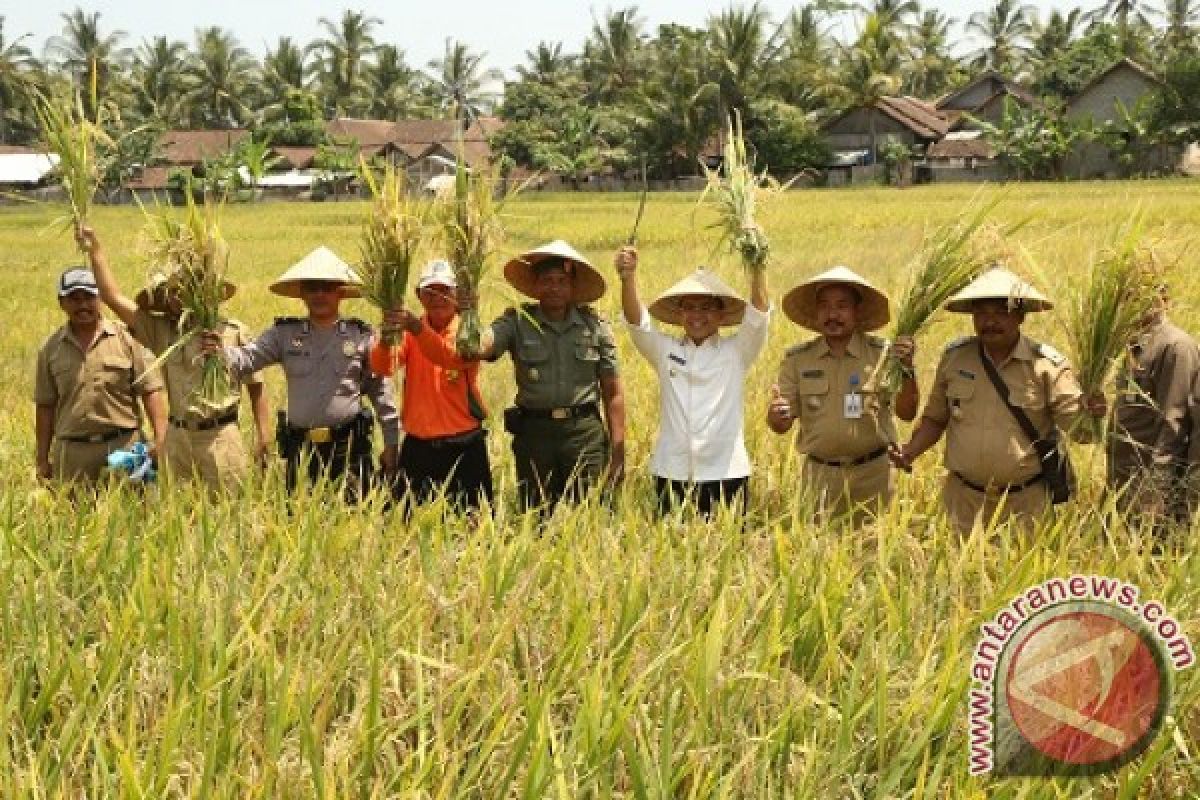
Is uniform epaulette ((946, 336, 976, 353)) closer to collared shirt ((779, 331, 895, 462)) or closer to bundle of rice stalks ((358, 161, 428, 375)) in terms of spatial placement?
collared shirt ((779, 331, 895, 462))

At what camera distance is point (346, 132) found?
50.6 meters

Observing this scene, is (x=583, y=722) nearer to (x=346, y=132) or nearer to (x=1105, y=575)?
(x=1105, y=575)

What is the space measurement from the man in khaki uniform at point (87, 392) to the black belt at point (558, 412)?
4.74ft

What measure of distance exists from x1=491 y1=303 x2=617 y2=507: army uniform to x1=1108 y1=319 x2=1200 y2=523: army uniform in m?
1.82

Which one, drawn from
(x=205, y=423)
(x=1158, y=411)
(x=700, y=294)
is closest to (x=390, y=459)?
(x=205, y=423)

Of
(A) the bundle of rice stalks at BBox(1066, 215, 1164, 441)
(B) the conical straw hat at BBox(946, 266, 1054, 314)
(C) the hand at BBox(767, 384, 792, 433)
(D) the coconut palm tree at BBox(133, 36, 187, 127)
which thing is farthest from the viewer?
(D) the coconut palm tree at BBox(133, 36, 187, 127)

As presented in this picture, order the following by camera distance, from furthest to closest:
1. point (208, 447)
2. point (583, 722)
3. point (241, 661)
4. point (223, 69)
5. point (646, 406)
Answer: point (223, 69) < point (646, 406) < point (208, 447) < point (241, 661) < point (583, 722)

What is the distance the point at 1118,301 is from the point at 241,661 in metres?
2.73

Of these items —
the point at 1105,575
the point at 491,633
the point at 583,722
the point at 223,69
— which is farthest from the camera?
the point at 223,69

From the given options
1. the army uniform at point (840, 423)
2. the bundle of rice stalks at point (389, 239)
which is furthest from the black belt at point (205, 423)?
the army uniform at point (840, 423)

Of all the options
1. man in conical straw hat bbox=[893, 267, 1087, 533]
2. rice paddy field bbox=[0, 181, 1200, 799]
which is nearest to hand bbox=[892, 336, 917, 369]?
man in conical straw hat bbox=[893, 267, 1087, 533]

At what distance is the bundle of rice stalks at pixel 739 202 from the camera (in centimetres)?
398

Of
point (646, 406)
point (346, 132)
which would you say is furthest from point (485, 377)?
point (346, 132)

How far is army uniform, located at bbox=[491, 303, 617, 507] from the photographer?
13.6 ft
